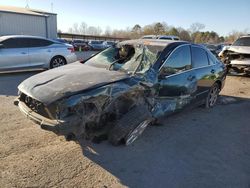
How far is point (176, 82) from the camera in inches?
208

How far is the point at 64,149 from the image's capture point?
14.1 ft

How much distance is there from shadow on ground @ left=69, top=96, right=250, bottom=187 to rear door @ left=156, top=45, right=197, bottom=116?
490 millimetres

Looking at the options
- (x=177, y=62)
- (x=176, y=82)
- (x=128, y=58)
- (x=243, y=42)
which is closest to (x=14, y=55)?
(x=128, y=58)

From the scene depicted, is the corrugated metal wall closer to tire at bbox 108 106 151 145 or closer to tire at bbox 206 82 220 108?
tire at bbox 206 82 220 108

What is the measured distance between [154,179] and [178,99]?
6.98ft

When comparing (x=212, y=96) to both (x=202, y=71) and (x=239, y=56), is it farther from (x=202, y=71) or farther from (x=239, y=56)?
(x=239, y=56)

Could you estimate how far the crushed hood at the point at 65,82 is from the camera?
388cm

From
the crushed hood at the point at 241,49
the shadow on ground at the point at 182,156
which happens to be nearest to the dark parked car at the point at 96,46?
the crushed hood at the point at 241,49

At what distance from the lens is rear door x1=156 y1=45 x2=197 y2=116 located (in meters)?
4.99

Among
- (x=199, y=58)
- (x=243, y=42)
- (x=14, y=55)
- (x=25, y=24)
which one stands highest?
(x=199, y=58)

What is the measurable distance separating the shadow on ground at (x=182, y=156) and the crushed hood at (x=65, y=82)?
98cm

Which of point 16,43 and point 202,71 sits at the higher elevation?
point 202,71

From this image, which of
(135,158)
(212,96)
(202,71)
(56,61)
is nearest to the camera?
(135,158)

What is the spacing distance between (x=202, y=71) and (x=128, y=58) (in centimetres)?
184
